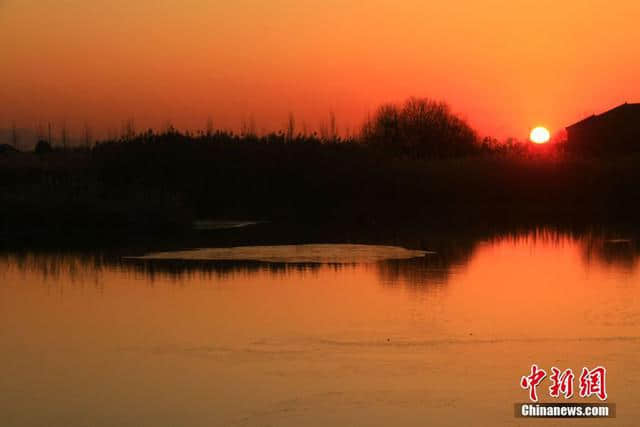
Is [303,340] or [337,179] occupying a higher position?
[337,179]

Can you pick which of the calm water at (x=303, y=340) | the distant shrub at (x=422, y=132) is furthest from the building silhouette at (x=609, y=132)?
the calm water at (x=303, y=340)

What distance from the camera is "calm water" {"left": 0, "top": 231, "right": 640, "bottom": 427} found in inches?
271

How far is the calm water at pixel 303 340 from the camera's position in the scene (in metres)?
6.89

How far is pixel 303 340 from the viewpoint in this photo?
29.5 ft

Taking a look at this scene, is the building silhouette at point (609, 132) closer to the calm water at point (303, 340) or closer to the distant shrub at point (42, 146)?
the distant shrub at point (42, 146)

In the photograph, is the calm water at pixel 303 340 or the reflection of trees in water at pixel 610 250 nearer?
the calm water at pixel 303 340

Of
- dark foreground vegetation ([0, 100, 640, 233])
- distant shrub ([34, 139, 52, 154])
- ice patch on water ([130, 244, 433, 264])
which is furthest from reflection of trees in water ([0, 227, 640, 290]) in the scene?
distant shrub ([34, 139, 52, 154])

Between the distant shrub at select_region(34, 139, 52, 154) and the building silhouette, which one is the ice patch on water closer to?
the building silhouette

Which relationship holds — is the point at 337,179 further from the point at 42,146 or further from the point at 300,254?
the point at 42,146

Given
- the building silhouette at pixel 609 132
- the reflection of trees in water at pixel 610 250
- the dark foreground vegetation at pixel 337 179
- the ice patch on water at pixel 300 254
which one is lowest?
the reflection of trees in water at pixel 610 250

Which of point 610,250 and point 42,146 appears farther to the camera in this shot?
point 42,146

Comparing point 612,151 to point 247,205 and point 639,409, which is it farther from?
point 639,409

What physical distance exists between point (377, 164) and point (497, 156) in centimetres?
406

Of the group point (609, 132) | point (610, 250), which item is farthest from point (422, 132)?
point (610, 250)
